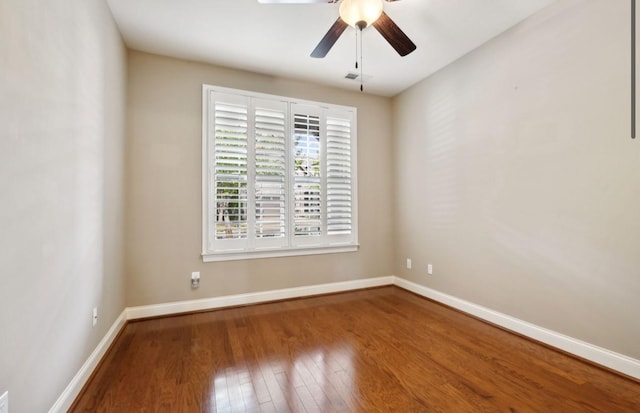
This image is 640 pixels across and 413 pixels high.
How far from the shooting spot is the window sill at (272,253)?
328 centimetres

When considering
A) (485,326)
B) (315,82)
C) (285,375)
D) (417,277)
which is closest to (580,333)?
(485,326)

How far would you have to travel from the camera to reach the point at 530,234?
8.35ft

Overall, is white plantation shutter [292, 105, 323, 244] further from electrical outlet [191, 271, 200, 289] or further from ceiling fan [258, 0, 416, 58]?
ceiling fan [258, 0, 416, 58]

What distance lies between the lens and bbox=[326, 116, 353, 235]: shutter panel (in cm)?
393

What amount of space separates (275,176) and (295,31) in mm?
1583

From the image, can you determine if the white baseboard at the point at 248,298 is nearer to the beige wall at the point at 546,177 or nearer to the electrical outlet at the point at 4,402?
the beige wall at the point at 546,177

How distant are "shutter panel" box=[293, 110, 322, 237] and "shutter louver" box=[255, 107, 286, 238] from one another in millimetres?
177

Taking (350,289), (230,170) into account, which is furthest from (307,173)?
(350,289)

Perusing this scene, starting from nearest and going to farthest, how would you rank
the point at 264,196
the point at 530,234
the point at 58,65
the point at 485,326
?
the point at 58,65
the point at 530,234
the point at 485,326
the point at 264,196

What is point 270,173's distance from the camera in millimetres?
3549

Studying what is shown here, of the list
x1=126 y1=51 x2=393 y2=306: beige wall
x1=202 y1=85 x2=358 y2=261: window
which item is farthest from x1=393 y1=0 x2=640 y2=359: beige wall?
x1=126 y1=51 x2=393 y2=306: beige wall

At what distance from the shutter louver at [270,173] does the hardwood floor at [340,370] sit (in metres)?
1.10

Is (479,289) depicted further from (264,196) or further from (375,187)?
(264,196)

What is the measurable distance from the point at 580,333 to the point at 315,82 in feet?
12.2
